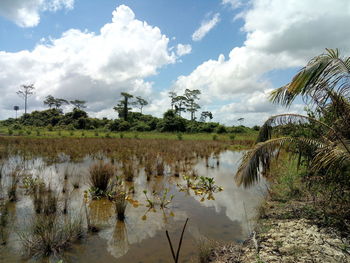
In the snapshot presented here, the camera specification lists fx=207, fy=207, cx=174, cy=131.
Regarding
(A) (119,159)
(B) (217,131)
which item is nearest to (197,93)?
(B) (217,131)

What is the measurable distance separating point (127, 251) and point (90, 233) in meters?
0.87

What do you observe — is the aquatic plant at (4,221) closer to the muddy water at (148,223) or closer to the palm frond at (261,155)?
the muddy water at (148,223)

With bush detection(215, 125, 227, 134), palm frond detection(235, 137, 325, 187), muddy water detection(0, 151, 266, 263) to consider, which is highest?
bush detection(215, 125, 227, 134)

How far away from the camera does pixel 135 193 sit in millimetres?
6031

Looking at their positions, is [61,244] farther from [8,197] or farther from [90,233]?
[8,197]

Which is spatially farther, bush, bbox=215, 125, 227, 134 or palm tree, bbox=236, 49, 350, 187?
bush, bbox=215, 125, 227, 134

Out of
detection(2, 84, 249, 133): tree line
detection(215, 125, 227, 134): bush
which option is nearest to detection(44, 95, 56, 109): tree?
detection(2, 84, 249, 133): tree line

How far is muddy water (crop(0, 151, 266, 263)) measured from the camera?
126 inches

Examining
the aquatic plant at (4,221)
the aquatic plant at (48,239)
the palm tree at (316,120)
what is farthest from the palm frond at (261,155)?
the aquatic plant at (4,221)

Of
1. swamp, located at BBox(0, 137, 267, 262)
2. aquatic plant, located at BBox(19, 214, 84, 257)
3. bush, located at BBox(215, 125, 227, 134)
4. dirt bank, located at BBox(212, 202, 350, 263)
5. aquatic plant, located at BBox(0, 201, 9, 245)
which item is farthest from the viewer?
bush, located at BBox(215, 125, 227, 134)

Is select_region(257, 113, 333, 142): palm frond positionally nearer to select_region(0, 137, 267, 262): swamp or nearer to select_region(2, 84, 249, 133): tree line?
select_region(0, 137, 267, 262): swamp

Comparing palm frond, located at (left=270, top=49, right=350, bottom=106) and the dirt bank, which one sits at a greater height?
palm frond, located at (left=270, top=49, right=350, bottom=106)

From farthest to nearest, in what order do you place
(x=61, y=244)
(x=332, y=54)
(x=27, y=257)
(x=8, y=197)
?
(x=8, y=197), (x=332, y=54), (x=61, y=244), (x=27, y=257)

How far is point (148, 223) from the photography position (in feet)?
14.0
